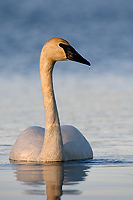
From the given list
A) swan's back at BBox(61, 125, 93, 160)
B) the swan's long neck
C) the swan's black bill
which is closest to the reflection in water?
the swan's long neck

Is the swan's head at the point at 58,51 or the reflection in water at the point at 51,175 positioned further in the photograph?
Answer: the swan's head at the point at 58,51

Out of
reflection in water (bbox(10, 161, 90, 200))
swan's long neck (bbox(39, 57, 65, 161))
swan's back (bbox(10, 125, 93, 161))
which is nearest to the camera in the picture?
reflection in water (bbox(10, 161, 90, 200))

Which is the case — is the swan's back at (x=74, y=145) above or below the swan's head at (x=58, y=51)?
below

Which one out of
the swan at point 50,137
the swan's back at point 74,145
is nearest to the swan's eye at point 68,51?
the swan at point 50,137

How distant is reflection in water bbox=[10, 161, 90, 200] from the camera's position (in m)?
6.29

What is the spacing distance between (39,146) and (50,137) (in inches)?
22.5

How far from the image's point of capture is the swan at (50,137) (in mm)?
9320

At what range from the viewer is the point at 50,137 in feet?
30.7

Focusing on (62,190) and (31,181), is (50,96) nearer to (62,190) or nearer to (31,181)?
(31,181)

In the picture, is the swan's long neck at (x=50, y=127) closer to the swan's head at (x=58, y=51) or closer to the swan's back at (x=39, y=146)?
the swan's head at (x=58, y=51)

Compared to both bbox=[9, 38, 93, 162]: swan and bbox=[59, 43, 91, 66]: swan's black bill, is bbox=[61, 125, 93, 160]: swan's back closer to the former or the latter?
bbox=[9, 38, 93, 162]: swan

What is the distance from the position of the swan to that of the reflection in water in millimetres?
234

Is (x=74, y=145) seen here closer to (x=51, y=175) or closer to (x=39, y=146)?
(x=39, y=146)

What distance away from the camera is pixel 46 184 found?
6828 millimetres
